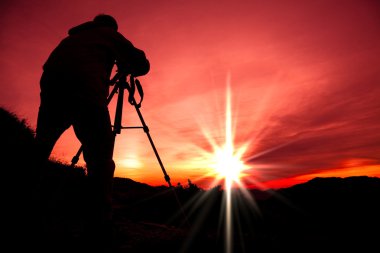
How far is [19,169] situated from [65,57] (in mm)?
3405

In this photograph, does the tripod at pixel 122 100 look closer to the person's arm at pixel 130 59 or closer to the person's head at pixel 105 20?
the person's arm at pixel 130 59

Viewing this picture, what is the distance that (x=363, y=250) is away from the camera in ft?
8.70

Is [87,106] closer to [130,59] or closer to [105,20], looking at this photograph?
[130,59]

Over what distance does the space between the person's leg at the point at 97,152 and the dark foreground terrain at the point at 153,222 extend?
0.68 meters

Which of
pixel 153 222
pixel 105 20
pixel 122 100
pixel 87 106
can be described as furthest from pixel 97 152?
pixel 153 222

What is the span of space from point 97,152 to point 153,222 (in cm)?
395

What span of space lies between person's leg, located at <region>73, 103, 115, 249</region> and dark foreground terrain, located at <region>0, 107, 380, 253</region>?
681 mm

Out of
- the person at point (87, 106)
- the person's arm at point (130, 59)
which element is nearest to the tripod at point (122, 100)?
the person's arm at point (130, 59)

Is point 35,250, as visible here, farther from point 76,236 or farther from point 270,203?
point 270,203

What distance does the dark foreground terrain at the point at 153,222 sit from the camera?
Answer: 269 cm

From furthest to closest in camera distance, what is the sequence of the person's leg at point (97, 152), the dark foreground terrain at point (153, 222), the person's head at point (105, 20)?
the person's head at point (105, 20) → the dark foreground terrain at point (153, 222) → the person's leg at point (97, 152)

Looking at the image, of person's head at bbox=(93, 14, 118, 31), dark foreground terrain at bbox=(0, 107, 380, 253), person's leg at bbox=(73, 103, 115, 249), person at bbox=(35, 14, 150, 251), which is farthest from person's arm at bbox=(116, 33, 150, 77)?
dark foreground terrain at bbox=(0, 107, 380, 253)

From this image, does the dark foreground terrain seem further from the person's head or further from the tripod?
the person's head

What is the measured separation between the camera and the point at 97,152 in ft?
7.87
